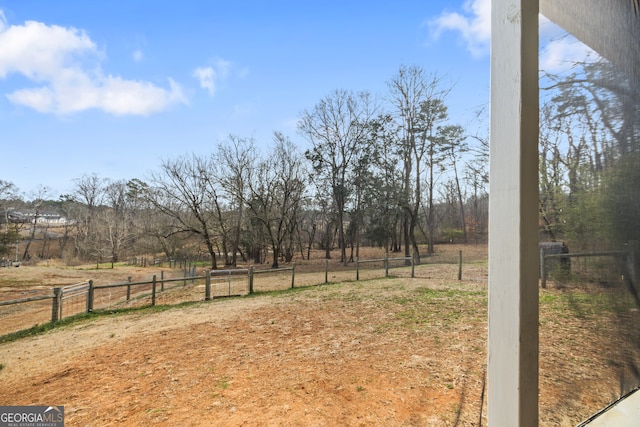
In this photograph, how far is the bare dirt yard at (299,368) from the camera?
91 cm

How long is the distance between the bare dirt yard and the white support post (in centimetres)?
16

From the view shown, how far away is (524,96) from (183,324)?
14.9 ft

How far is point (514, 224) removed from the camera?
0.55 m

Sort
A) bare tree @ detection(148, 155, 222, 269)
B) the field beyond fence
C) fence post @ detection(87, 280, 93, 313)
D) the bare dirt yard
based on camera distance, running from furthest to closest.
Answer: bare tree @ detection(148, 155, 222, 269)
fence post @ detection(87, 280, 93, 313)
the field beyond fence
the bare dirt yard

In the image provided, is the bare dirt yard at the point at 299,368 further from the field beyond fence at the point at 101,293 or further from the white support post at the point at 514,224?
the field beyond fence at the point at 101,293

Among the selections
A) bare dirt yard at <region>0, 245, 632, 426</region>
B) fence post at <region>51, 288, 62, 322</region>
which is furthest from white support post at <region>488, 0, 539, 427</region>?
fence post at <region>51, 288, 62, 322</region>

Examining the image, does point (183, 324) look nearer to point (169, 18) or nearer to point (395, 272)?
point (169, 18)

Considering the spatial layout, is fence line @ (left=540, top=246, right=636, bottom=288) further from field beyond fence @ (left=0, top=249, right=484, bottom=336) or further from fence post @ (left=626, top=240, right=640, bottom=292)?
field beyond fence @ (left=0, top=249, right=484, bottom=336)

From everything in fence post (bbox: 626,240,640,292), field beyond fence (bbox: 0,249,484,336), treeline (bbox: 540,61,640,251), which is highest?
treeline (bbox: 540,61,640,251)

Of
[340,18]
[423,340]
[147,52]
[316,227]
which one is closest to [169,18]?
[147,52]

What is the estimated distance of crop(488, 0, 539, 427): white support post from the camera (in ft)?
1.80

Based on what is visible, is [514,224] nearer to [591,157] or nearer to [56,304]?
[591,157]

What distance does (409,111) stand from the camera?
11.0 meters

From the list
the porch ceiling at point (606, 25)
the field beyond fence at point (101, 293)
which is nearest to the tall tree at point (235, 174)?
the field beyond fence at point (101, 293)
